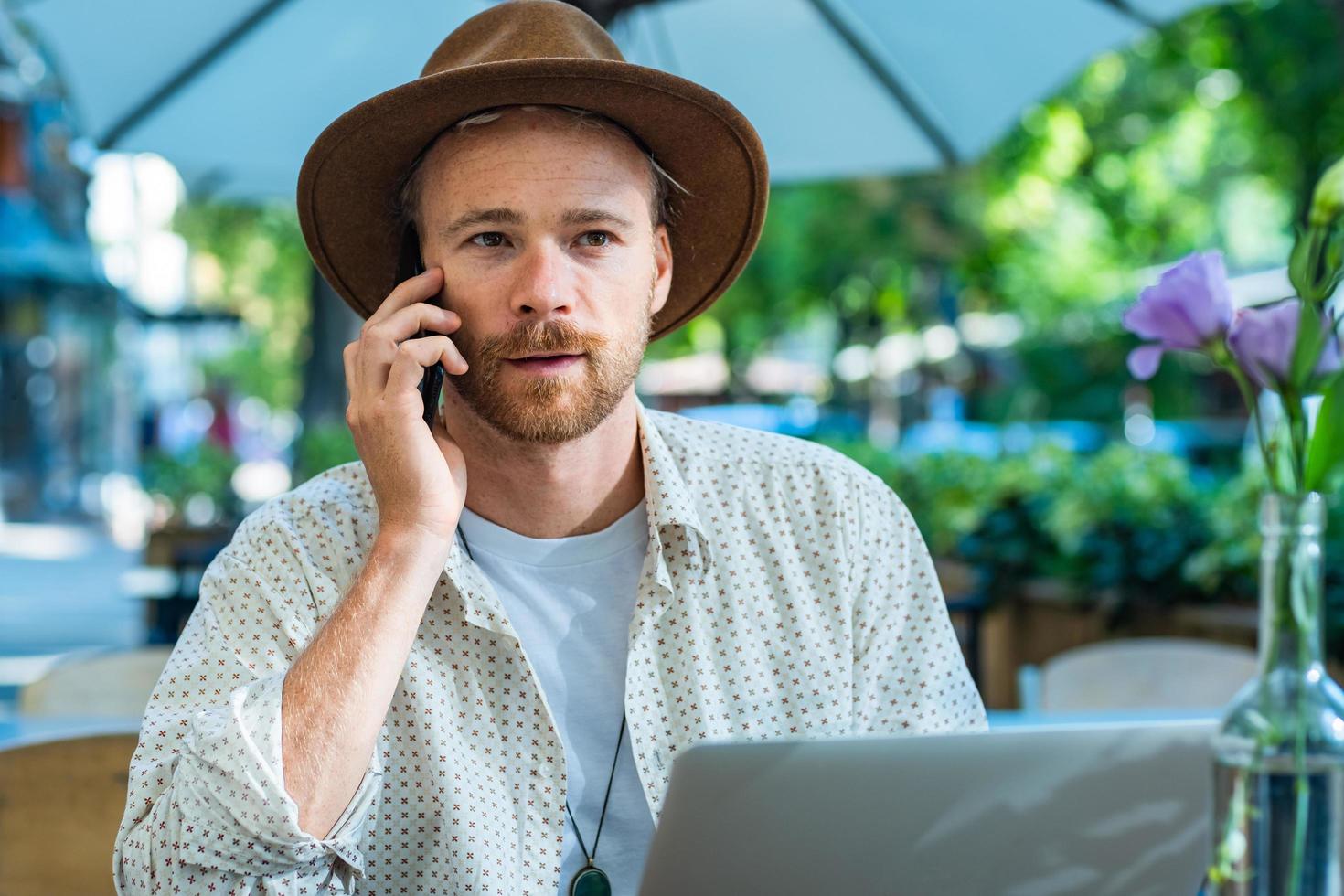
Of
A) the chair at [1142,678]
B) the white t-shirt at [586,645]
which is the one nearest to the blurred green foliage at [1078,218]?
the chair at [1142,678]

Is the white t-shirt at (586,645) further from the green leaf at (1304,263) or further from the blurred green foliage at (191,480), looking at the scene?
the blurred green foliage at (191,480)

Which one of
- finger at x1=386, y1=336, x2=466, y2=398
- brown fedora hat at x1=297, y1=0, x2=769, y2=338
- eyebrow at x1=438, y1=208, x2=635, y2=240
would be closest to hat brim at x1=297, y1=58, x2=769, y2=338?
brown fedora hat at x1=297, y1=0, x2=769, y2=338

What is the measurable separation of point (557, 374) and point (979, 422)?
23420 mm

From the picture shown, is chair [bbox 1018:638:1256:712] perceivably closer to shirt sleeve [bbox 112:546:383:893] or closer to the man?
the man

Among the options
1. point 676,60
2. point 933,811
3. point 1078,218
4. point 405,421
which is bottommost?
point 933,811

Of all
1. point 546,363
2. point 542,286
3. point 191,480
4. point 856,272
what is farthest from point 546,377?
point 856,272

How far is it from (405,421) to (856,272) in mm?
19650

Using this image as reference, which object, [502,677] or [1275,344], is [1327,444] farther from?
[502,677]

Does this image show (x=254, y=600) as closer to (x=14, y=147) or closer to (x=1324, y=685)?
(x=1324, y=685)

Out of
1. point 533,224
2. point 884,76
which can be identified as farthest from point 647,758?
point 884,76

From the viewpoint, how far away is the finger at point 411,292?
214 centimetres

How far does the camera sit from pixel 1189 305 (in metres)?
1.22

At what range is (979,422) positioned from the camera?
81.7 feet

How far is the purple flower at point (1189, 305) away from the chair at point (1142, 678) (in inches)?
102
